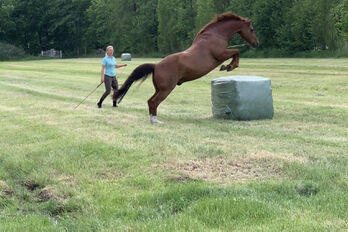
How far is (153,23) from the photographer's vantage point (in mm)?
60969

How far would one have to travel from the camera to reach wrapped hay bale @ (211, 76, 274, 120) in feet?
32.0

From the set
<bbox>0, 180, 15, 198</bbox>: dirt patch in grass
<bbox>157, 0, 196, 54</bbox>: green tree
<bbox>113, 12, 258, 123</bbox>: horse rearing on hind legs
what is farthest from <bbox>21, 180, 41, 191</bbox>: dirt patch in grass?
<bbox>157, 0, 196, 54</bbox>: green tree

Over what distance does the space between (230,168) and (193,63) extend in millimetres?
4583

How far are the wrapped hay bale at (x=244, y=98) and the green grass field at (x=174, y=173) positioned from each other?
1.19 ft

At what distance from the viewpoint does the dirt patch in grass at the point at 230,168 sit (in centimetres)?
539

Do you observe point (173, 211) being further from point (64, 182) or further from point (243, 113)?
point (243, 113)

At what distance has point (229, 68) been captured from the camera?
985 cm

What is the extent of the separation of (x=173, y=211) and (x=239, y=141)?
3236mm

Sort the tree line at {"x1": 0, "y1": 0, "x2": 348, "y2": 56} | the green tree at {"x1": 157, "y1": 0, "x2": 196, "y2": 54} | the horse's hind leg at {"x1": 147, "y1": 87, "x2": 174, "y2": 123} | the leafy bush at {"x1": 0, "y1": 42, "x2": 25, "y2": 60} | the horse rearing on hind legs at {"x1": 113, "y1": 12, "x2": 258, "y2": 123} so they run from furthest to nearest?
the leafy bush at {"x1": 0, "y1": 42, "x2": 25, "y2": 60}
the green tree at {"x1": 157, "y1": 0, "x2": 196, "y2": 54}
the tree line at {"x1": 0, "y1": 0, "x2": 348, "y2": 56}
the horse's hind leg at {"x1": 147, "y1": 87, "x2": 174, "y2": 123}
the horse rearing on hind legs at {"x1": 113, "y1": 12, "x2": 258, "y2": 123}

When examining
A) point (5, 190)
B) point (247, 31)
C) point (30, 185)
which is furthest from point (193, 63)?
point (5, 190)

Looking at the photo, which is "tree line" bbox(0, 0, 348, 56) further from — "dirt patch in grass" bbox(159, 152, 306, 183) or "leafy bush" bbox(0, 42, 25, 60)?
"dirt patch in grass" bbox(159, 152, 306, 183)

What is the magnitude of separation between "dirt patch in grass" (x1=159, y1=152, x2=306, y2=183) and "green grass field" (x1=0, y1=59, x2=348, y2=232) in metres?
0.01

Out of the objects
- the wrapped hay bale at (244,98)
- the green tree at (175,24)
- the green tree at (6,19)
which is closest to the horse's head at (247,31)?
the wrapped hay bale at (244,98)

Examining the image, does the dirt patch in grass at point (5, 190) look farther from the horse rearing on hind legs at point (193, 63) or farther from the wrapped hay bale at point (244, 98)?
the wrapped hay bale at point (244, 98)
